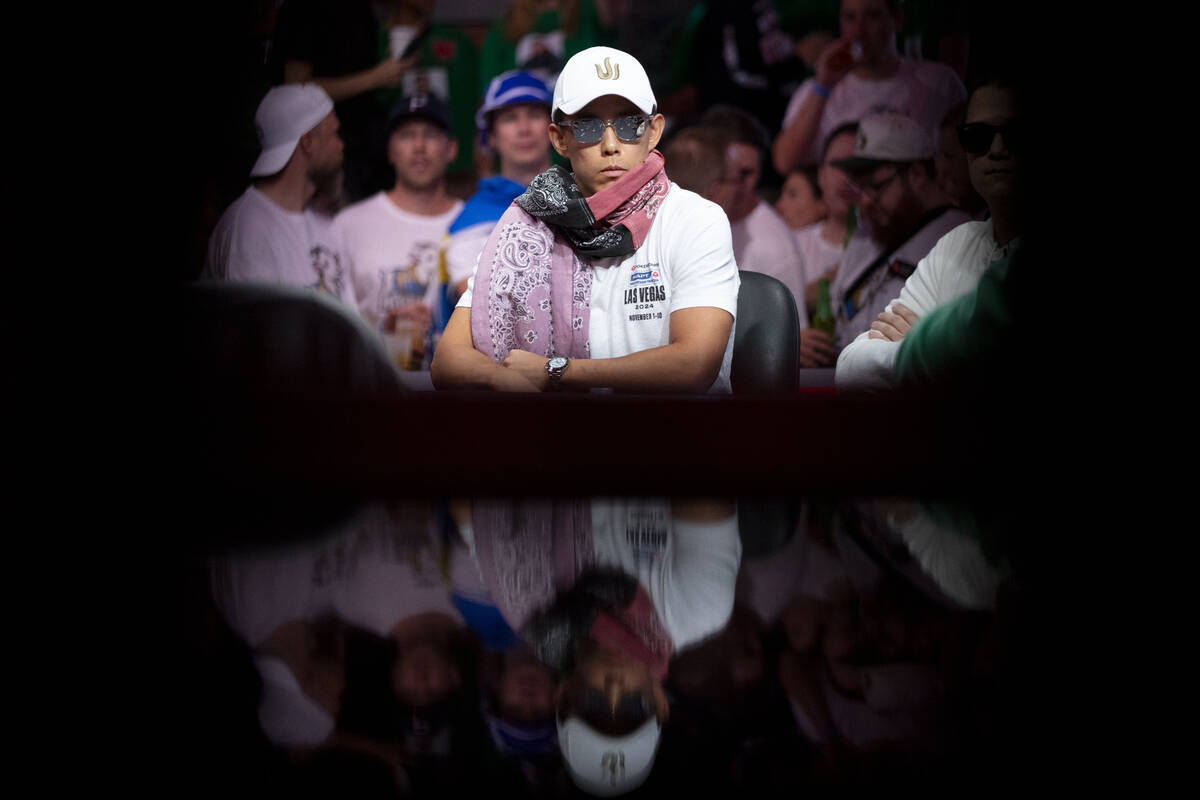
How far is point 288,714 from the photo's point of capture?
833 millimetres

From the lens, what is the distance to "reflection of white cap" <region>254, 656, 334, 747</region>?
788 mm

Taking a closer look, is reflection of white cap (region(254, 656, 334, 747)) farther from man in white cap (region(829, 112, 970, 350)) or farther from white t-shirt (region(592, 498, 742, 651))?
man in white cap (region(829, 112, 970, 350))

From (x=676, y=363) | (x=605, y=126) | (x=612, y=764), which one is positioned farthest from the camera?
(x=605, y=126)

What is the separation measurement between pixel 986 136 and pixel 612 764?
197 centimetres

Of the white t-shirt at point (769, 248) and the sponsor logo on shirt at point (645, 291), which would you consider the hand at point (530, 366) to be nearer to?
the sponsor logo on shirt at point (645, 291)

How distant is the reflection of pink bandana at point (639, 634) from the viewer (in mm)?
937

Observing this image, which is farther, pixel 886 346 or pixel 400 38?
pixel 400 38

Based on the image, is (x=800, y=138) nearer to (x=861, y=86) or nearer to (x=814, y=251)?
(x=861, y=86)

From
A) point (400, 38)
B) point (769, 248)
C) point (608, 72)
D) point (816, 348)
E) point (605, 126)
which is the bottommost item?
point (816, 348)

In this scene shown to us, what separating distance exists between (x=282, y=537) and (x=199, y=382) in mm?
689

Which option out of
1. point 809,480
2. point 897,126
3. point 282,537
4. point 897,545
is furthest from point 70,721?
point 897,126

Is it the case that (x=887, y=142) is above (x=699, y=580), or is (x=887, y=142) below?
above

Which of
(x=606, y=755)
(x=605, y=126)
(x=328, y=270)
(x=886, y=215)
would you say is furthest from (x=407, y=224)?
(x=606, y=755)

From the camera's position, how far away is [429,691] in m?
0.86
